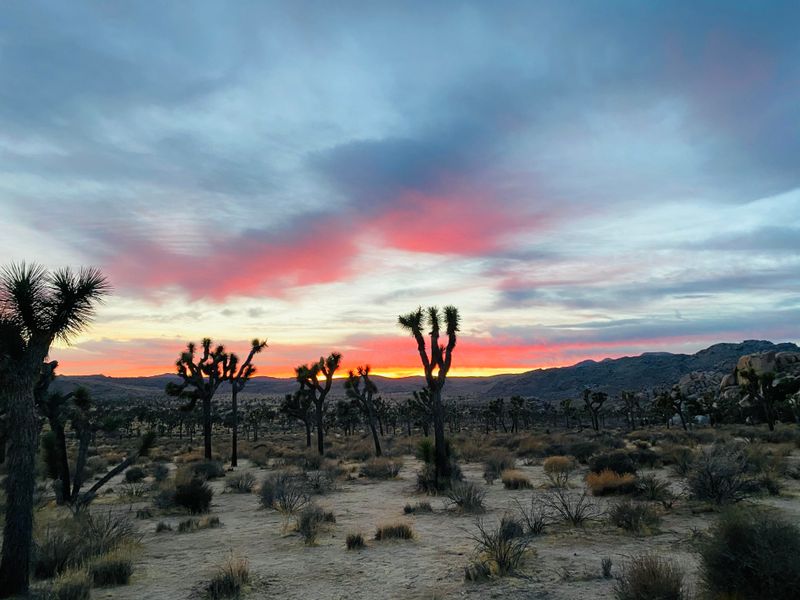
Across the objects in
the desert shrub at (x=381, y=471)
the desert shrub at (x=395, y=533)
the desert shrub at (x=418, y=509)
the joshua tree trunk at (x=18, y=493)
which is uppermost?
the joshua tree trunk at (x=18, y=493)

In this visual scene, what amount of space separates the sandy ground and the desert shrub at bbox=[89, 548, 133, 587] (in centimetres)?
20

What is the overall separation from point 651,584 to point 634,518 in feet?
18.7

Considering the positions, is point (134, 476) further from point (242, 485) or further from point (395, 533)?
point (395, 533)

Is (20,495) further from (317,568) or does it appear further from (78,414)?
(78,414)

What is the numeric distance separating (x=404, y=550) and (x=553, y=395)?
176282mm

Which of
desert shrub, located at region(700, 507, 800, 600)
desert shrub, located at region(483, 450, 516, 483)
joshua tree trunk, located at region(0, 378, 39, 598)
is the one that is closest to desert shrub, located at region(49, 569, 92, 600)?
joshua tree trunk, located at region(0, 378, 39, 598)

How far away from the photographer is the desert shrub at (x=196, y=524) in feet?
44.5

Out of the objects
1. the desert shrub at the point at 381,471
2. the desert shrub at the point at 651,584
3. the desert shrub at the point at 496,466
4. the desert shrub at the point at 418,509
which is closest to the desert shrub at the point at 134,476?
the desert shrub at the point at 381,471

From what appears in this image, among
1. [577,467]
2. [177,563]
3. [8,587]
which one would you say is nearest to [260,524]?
[177,563]

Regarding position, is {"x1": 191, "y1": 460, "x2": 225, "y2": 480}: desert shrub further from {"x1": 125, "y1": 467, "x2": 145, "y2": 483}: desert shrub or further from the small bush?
the small bush

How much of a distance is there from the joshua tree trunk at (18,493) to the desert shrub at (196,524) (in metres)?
5.69

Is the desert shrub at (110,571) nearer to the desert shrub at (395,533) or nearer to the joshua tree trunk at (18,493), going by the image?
the joshua tree trunk at (18,493)

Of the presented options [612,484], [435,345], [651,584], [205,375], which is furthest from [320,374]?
[651,584]

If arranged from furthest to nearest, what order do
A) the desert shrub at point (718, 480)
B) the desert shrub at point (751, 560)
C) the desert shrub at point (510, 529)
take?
the desert shrub at point (718, 480) < the desert shrub at point (510, 529) < the desert shrub at point (751, 560)
